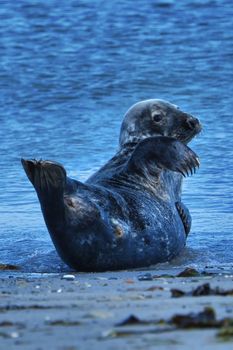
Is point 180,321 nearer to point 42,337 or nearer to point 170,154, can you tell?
point 42,337

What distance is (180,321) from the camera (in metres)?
3.85

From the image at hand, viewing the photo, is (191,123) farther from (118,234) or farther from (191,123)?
(118,234)

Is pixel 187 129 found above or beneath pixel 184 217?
above

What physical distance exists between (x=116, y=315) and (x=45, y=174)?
2452 mm

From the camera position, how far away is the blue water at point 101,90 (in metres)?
9.09

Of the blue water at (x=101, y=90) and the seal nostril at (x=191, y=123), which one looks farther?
the blue water at (x=101, y=90)

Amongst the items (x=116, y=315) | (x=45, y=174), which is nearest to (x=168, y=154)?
(x=45, y=174)

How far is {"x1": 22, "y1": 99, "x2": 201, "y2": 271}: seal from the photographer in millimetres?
6906

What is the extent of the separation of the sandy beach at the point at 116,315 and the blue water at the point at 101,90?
7.17 ft

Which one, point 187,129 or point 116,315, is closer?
point 116,315

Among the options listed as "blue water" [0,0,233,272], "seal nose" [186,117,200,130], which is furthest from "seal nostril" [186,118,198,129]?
"blue water" [0,0,233,272]

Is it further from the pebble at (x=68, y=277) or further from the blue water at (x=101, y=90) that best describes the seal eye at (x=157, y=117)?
the pebble at (x=68, y=277)

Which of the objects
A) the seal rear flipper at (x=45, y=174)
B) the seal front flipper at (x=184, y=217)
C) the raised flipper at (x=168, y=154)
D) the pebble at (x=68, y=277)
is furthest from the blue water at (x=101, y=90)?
the pebble at (x=68, y=277)

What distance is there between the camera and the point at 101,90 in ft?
48.5
